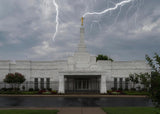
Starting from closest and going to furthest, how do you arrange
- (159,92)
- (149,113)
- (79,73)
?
A: (159,92), (149,113), (79,73)

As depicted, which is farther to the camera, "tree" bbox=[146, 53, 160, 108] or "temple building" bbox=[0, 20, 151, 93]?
"temple building" bbox=[0, 20, 151, 93]

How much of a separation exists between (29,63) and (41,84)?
18.6ft

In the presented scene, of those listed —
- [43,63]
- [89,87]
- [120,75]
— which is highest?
[43,63]

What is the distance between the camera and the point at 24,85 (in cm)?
3797

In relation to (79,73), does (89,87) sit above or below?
below

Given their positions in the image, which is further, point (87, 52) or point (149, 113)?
point (87, 52)

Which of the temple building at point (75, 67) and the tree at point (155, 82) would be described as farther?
the temple building at point (75, 67)

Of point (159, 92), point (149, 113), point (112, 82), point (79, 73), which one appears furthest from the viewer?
point (112, 82)

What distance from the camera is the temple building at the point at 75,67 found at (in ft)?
122

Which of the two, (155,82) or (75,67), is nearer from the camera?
(155,82)

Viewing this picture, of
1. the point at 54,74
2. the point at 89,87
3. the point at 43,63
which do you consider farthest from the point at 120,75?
the point at 43,63

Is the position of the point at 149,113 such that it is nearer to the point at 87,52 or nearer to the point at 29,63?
the point at 87,52

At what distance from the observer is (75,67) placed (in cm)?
3578

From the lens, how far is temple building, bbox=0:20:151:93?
37062mm
